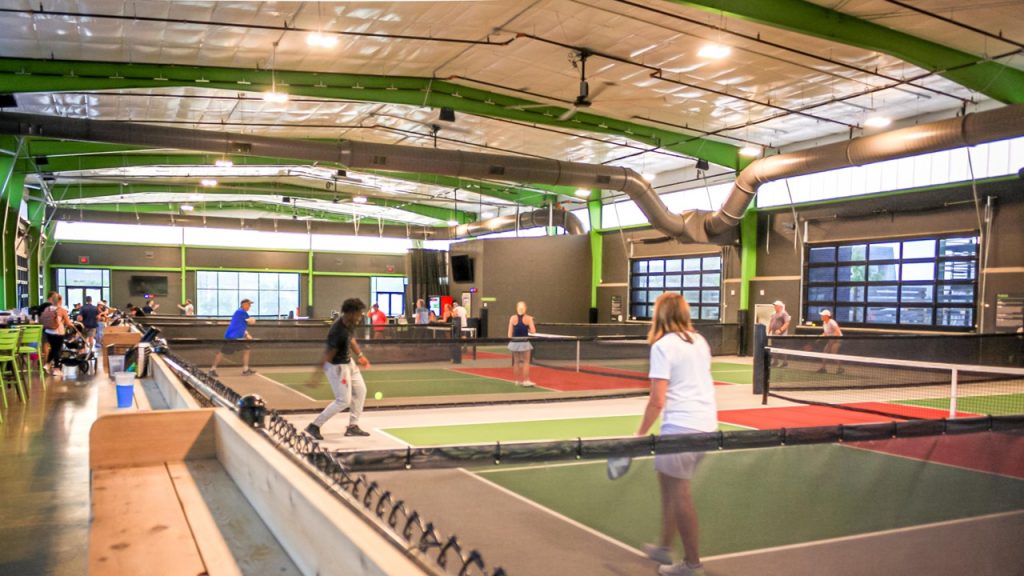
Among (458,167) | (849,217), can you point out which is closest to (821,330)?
(849,217)

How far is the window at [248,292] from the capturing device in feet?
129

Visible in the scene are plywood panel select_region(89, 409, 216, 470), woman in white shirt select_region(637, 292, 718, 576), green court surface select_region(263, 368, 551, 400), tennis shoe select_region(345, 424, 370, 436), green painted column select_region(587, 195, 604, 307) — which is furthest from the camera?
green painted column select_region(587, 195, 604, 307)

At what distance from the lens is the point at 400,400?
472 inches

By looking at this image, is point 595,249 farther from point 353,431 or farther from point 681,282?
point 353,431

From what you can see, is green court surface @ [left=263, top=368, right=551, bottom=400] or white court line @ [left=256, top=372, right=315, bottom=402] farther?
green court surface @ [left=263, top=368, right=551, bottom=400]

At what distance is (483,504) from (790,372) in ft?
42.4

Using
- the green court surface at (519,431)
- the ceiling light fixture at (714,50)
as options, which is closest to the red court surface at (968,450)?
the green court surface at (519,431)

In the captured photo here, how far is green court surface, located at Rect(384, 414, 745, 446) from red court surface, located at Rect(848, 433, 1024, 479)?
16.1 feet

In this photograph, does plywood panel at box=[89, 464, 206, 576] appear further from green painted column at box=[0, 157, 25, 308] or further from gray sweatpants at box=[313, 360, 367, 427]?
green painted column at box=[0, 157, 25, 308]

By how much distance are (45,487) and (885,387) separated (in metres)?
14.4

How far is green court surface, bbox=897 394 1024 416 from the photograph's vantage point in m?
12.1

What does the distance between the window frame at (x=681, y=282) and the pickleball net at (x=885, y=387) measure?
379 inches

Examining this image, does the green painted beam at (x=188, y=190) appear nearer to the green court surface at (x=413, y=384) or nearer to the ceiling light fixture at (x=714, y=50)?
the green court surface at (x=413, y=384)

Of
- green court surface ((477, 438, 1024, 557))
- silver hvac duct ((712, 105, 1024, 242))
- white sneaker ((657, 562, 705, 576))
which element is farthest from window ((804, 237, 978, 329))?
white sneaker ((657, 562, 705, 576))
